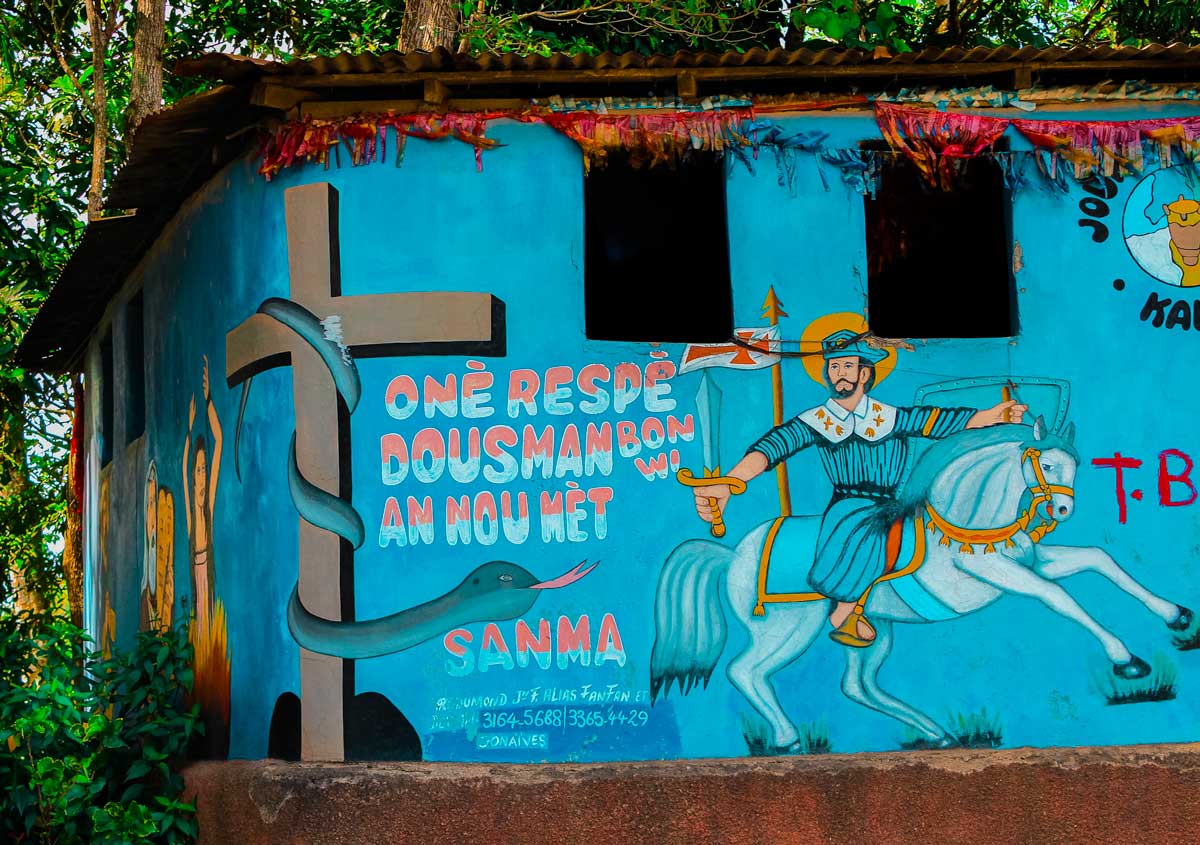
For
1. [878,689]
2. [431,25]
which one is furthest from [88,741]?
[431,25]

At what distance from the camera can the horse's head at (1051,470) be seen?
23.8 feet

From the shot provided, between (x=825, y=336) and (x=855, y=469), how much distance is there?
645 millimetres

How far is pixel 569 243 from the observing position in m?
7.30

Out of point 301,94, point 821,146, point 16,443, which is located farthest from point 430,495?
point 16,443

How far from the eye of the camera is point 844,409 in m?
7.26

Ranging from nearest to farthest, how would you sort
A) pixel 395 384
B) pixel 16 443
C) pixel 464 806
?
1. pixel 464 806
2. pixel 395 384
3. pixel 16 443

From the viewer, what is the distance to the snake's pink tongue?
7.05 metres

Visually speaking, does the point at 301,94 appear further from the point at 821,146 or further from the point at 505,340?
the point at 821,146

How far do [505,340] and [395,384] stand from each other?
550 millimetres

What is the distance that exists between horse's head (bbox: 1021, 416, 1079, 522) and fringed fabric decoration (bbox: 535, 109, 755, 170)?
6.48 feet

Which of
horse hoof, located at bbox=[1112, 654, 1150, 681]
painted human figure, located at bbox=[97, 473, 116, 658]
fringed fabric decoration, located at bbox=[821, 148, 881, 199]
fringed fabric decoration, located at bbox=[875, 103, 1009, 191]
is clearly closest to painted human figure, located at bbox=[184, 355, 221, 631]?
painted human figure, located at bbox=[97, 473, 116, 658]

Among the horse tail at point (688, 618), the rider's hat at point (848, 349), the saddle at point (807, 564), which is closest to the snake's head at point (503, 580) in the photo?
the horse tail at point (688, 618)

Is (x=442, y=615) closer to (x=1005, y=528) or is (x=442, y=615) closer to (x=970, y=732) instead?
(x=970, y=732)

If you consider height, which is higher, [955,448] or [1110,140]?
[1110,140]
